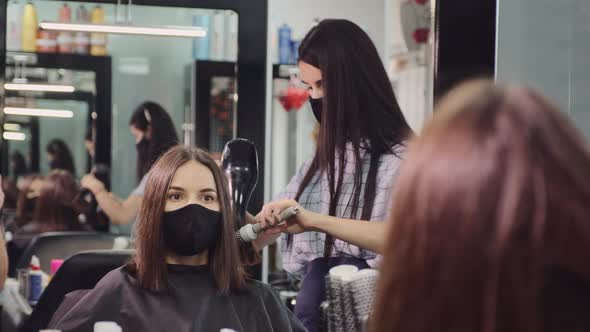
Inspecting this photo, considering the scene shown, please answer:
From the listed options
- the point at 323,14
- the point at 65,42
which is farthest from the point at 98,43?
the point at 323,14

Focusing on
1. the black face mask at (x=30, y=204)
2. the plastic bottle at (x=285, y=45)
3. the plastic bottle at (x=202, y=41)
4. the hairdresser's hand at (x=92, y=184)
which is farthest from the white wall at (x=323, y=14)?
the black face mask at (x=30, y=204)

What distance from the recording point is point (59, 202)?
12.5ft

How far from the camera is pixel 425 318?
66 centimetres

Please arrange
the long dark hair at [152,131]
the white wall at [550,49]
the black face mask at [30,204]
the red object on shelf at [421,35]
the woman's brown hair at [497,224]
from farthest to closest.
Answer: the black face mask at [30,204]
the long dark hair at [152,131]
the red object on shelf at [421,35]
the white wall at [550,49]
the woman's brown hair at [497,224]

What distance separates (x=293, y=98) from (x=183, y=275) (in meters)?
1.49

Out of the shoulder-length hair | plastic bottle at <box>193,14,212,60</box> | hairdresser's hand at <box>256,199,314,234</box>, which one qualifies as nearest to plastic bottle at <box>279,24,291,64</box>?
plastic bottle at <box>193,14,212,60</box>

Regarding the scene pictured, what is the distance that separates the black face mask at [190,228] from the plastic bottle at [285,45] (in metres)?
1.34

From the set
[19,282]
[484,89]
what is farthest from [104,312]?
[484,89]

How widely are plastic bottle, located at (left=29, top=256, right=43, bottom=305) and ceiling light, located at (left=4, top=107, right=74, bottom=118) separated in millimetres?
632

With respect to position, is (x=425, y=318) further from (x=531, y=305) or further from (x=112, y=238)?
(x=112, y=238)

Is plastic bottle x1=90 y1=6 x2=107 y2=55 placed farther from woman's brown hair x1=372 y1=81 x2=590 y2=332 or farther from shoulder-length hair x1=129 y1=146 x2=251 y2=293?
woman's brown hair x1=372 y1=81 x2=590 y2=332

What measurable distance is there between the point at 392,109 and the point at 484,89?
5.09 ft

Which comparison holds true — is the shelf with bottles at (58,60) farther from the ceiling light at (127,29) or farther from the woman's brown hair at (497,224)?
the woman's brown hair at (497,224)

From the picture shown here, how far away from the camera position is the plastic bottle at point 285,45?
3423mm
